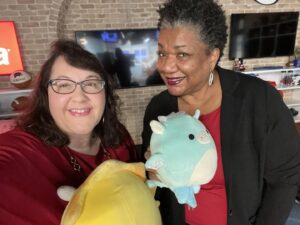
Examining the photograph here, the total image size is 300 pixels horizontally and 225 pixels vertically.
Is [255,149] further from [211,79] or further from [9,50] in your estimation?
[9,50]

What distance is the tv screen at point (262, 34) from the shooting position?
357 cm

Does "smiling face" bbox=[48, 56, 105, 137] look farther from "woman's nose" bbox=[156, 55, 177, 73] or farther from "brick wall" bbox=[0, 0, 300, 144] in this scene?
"brick wall" bbox=[0, 0, 300, 144]

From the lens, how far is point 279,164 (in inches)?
38.1

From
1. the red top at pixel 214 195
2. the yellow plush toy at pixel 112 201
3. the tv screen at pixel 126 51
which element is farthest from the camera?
the tv screen at pixel 126 51

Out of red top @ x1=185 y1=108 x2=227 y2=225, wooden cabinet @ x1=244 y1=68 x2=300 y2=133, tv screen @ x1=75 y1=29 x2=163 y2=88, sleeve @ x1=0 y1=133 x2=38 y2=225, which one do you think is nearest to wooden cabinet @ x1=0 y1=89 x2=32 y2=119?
tv screen @ x1=75 y1=29 x2=163 y2=88

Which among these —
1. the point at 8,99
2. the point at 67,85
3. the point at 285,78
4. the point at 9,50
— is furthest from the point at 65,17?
the point at 285,78

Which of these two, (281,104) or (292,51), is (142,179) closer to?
(281,104)

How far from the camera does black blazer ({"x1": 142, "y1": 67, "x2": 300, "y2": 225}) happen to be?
3.06 ft

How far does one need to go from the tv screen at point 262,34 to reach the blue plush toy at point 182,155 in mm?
3247

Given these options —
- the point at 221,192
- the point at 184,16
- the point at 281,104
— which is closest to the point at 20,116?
the point at 184,16

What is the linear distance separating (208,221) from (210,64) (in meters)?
0.62

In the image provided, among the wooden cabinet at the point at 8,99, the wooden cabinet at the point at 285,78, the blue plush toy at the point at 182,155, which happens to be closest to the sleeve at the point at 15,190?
the blue plush toy at the point at 182,155

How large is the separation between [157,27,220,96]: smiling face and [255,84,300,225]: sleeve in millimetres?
271

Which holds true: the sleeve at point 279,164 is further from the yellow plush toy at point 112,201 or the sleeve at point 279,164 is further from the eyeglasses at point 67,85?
the eyeglasses at point 67,85
